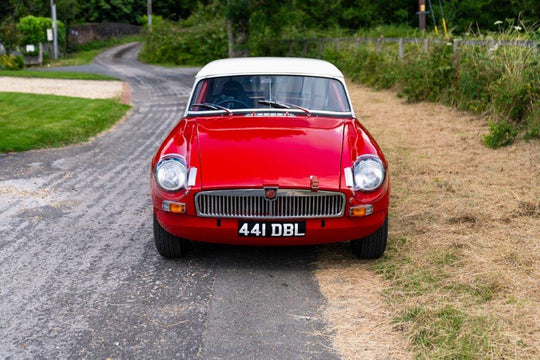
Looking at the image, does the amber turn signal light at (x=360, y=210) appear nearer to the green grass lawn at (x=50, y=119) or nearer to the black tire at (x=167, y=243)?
the black tire at (x=167, y=243)

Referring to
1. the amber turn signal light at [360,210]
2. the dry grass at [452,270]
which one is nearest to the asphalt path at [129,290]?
the dry grass at [452,270]

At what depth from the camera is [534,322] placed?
3.74 meters

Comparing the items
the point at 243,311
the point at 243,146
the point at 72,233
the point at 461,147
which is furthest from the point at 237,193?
the point at 461,147

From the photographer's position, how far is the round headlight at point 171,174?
4.76 m

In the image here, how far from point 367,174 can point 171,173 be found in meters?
1.45

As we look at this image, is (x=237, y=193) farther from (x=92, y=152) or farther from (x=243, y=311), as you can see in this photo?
(x=92, y=152)

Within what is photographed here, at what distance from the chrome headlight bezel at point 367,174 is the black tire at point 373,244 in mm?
350

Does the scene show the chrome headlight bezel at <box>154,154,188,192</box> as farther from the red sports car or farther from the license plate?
the license plate

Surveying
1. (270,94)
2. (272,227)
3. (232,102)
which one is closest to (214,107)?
(232,102)

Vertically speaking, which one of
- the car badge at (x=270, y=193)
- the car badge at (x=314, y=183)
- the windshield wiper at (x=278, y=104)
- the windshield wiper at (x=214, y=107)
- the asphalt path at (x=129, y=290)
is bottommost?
the asphalt path at (x=129, y=290)

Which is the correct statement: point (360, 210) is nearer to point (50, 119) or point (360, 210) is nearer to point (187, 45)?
point (50, 119)

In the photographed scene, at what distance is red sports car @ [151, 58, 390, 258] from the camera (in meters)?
4.65

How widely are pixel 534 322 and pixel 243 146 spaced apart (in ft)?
7.80

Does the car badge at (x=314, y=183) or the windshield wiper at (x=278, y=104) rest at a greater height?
the windshield wiper at (x=278, y=104)
